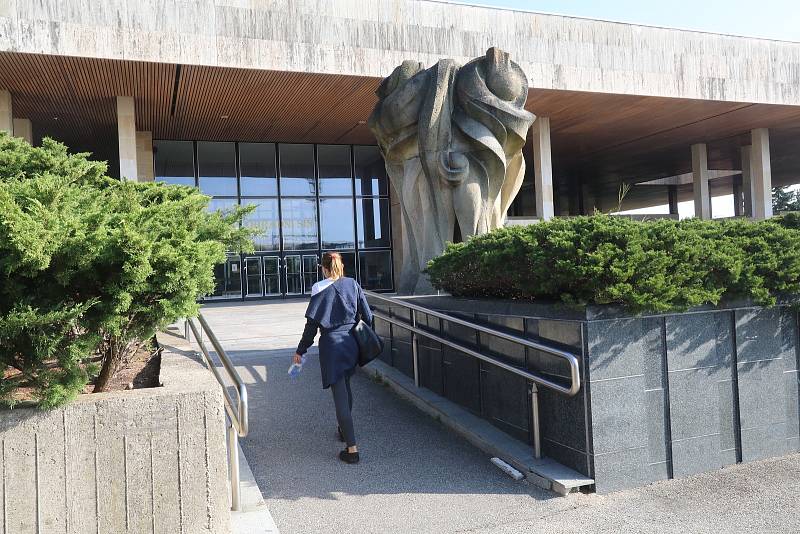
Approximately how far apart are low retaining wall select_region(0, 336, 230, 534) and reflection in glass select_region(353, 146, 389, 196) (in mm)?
24121

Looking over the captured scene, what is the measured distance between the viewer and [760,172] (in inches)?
1025

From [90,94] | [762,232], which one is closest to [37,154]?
[762,232]

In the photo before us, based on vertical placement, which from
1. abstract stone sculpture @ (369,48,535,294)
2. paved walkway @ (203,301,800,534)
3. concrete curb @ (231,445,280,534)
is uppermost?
abstract stone sculpture @ (369,48,535,294)

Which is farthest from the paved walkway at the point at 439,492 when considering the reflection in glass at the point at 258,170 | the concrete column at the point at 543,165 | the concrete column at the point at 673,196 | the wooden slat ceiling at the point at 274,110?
the concrete column at the point at 673,196

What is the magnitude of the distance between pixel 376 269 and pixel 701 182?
15.1m

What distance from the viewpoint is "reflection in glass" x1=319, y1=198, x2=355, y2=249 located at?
87.5ft

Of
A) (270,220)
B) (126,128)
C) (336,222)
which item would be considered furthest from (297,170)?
(126,128)

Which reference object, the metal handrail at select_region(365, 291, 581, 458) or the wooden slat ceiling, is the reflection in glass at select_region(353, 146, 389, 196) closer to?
the wooden slat ceiling

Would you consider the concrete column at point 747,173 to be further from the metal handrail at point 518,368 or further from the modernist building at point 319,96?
the metal handrail at point 518,368

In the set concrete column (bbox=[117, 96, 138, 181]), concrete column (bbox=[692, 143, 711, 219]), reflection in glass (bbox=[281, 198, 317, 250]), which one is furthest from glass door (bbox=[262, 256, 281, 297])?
concrete column (bbox=[692, 143, 711, 219])

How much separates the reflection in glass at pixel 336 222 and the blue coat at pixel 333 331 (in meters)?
21.7

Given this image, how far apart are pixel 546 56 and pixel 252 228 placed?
1573 centimetres

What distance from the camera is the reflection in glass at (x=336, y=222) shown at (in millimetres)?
26656

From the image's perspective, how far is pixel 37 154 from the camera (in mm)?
6137
